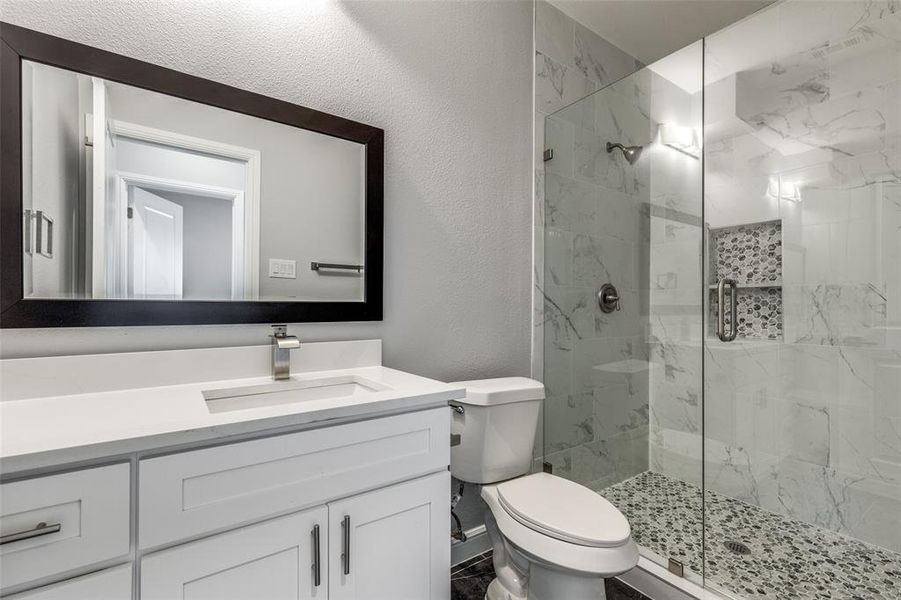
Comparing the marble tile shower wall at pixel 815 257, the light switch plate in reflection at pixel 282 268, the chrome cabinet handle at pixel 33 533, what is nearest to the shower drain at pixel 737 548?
the marble tile shower wall at pixel 815 257

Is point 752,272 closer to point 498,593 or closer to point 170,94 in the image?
point 498,593

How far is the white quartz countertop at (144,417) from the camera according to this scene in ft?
2.22

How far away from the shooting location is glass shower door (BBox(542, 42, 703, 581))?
197 cm

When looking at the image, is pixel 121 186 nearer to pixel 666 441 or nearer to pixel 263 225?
pixel 263 225

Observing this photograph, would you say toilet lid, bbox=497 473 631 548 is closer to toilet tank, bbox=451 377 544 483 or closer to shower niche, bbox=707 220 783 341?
toilet tank, bbox=451 377 544 483

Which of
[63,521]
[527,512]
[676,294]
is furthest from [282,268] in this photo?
[676,294]

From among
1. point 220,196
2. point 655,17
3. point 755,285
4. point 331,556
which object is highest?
point 655,17

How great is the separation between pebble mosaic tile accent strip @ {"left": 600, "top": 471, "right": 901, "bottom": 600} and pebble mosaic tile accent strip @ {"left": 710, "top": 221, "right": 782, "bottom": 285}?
1069 millimetres

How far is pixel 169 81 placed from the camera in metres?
1.15

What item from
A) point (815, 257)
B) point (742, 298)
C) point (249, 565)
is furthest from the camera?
point (742, 298)

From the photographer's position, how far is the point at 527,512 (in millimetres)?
1256

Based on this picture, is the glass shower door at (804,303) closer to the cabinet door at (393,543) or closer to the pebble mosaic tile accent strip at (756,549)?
the pebble mosaic tile accent strip at (756,549)

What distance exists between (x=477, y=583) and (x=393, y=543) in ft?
2.57

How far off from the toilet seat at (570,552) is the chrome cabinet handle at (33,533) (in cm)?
105
